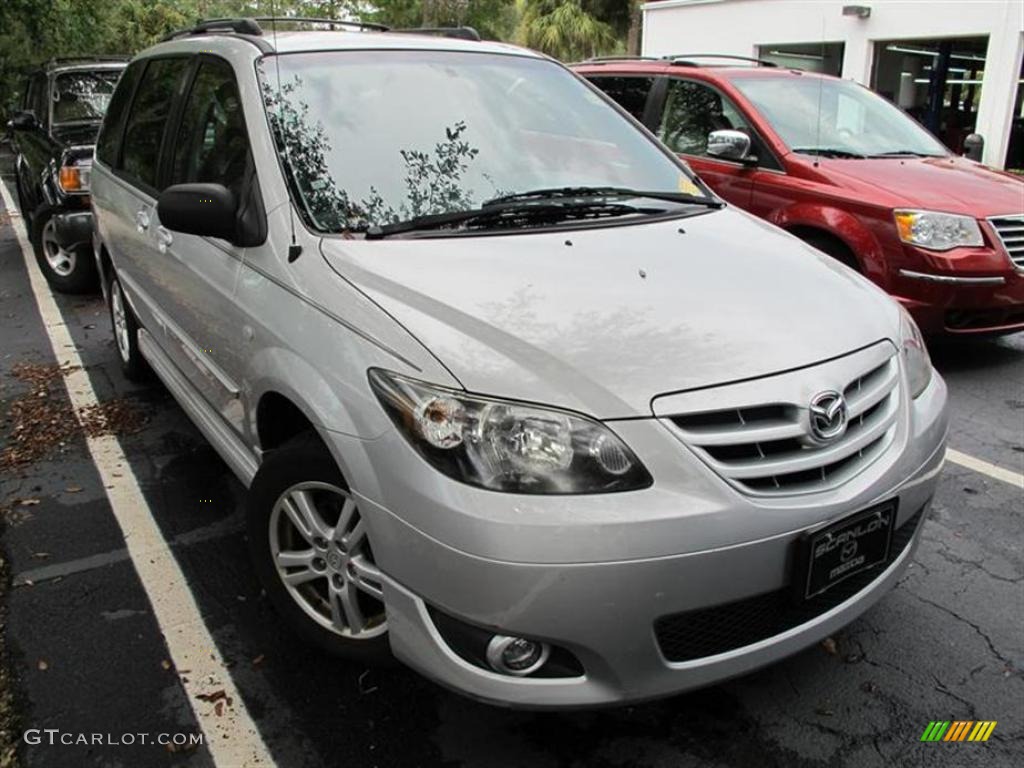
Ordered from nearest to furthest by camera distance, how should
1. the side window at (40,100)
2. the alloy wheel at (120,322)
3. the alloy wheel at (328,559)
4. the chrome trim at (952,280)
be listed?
the alloy wheel at (328,559)
the alloy wheel at (120,322)
the chrome trim at (952,280)
the side window at (40,100)

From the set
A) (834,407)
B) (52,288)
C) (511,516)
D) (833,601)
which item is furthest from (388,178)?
(52,288)

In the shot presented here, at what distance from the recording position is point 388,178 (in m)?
2.78

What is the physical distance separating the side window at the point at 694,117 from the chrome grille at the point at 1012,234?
1659mm

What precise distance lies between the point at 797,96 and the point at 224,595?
5.15 meters

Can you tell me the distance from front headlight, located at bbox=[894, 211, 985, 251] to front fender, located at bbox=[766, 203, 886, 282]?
189 millimetres

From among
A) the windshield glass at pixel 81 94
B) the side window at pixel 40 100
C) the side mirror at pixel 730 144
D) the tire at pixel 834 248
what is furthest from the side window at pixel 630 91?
the side window at pixel 40 100

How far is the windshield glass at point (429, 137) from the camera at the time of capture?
2.73 metres

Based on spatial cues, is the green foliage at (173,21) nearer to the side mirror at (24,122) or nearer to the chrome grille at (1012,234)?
the side mirror at (24,122)

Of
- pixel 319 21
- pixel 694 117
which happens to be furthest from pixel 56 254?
pixel 694 117

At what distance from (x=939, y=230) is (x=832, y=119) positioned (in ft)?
4.83

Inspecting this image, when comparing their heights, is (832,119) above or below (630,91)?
below

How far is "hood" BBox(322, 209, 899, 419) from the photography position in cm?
205

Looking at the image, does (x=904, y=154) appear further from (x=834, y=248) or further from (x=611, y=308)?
(x=611, y=308)

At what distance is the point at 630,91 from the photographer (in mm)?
6770
